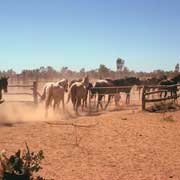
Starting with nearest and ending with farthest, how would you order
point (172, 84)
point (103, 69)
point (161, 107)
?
1. point (161, 107)
2. point (172, 84)
3. point (103, 69)

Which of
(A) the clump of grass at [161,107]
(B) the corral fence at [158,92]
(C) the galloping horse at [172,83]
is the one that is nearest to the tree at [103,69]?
(C) the galloping horse at [172,83]

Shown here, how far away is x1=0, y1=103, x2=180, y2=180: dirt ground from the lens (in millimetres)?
6797

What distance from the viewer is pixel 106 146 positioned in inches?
352

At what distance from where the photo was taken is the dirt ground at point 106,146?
268 inches

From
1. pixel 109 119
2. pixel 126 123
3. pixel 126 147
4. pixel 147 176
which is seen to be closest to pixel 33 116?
pixel 109 119

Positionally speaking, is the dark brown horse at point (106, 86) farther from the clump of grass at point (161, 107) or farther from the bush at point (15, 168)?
the bush at point (15, 168)

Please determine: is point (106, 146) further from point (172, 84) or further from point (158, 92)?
point (172, 84)

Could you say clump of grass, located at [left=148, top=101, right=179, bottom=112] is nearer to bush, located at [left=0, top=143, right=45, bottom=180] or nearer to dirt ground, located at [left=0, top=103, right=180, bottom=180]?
dirt ground, located at [left=0, top=103, right=180, bottom=180]

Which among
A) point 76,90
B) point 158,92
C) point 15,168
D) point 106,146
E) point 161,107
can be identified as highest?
point 76,90

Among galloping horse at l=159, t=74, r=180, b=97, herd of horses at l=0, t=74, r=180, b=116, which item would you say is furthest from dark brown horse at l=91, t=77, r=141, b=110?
galloping horse at l=159, t=74, r=180, b=97

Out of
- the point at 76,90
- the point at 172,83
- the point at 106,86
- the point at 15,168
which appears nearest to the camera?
the point at 15,168

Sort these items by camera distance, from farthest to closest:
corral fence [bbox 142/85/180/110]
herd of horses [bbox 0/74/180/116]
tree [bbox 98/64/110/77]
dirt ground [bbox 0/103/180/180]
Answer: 1. tree [bbox 98/64/110/77]
2. corral fence [bbox 142/85/180/110]
3. herd of horses [bbox 0/74/180/116]
4. dirt ground [bbox 0/103/180/180]

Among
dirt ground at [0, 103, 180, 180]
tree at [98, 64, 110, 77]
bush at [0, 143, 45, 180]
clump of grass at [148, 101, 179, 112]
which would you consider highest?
tree at [98, 64, 110, 77]

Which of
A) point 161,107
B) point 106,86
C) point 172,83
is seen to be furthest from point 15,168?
point 172,83
